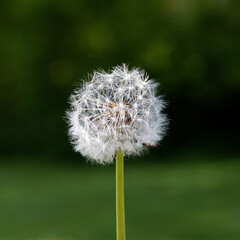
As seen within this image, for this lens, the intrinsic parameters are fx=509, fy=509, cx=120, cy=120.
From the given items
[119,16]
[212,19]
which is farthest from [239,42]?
[119,16]

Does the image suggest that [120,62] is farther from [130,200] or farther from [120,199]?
[120,199]

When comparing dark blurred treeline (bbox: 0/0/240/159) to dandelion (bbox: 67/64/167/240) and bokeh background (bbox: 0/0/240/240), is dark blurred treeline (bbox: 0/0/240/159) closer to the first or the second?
bokeh background (bbox: 0/0/240/240)

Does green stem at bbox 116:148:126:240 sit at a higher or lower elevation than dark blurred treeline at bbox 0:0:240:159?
lower

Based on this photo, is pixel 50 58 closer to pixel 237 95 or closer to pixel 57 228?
pixel 237 95

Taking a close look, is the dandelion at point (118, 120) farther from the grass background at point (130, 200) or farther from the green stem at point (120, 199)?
the grass background at point (130, 200)

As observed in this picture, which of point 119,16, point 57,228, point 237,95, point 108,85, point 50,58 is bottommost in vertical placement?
point 108,85

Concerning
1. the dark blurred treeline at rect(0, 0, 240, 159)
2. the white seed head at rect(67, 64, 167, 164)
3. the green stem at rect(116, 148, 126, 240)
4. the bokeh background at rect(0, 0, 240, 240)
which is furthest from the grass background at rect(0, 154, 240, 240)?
the green stem at rect(116, 148, 126, 240)

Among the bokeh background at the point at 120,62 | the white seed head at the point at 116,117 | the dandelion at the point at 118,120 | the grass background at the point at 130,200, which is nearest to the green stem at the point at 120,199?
the dandelion at the point at 118,120
